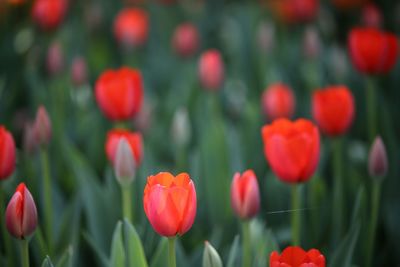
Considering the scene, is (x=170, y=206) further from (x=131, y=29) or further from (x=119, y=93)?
(x=131, y=29)

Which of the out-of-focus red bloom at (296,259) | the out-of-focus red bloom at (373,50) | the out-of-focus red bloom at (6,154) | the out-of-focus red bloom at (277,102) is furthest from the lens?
the out-of-focus red bloom at (277,102)

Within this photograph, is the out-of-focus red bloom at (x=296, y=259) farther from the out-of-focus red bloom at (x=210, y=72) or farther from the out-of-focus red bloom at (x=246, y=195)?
the out-of-focus red bloom at (x=210, y=72)

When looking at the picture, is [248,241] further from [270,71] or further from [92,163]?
[270,71]

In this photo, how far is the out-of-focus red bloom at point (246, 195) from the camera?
112cm

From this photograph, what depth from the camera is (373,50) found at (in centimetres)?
161

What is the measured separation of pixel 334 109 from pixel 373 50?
33cm

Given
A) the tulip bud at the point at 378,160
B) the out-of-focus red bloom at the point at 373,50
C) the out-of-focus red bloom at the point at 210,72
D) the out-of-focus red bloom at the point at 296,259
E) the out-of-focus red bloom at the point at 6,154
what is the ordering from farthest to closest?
the out-of-focus red bloom at the point at 210,72, the out-of-focus red bloom at the point at 373,50, the tulip bud at the point at 378,160, the out-of-focus red bloom at the point at 6,154, the out-of-focus red bloom at the point at 296,259

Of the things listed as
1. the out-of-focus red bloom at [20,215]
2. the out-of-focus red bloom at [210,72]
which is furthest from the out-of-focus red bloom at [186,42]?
the out-of-focus red bloom at [20,215]

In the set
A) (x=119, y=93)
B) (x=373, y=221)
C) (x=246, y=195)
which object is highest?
(x=119, y=93)

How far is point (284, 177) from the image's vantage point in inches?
46.3

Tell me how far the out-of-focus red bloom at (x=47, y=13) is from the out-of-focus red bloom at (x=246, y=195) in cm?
139

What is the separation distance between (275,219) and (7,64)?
4.41 ft

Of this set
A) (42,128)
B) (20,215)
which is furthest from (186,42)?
(20,215)

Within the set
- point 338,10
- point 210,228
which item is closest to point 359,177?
point 210,228
